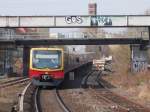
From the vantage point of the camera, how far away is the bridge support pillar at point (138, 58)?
167 ft

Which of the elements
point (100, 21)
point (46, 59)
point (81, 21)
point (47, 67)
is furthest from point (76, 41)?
point (47, 67)

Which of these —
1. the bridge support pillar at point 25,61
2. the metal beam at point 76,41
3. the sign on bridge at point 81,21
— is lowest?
the bridge support pillar at point 25,61

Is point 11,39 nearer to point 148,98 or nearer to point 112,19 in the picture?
point 112,19

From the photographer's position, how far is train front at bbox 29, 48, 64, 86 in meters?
30.6

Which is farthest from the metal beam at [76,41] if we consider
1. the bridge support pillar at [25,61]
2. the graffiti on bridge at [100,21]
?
the graffiti on bridge at [100,21]

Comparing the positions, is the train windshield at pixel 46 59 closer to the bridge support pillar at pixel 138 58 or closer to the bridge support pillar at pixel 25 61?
the bridge support pillar at pixel 138 58

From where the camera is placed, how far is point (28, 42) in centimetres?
5975

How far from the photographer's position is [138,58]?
177 feet

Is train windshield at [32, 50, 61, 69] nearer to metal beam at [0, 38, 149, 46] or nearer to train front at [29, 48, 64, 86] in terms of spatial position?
train front at [29, 48, 64, 86]

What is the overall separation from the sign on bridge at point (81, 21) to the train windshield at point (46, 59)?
14.9 metres

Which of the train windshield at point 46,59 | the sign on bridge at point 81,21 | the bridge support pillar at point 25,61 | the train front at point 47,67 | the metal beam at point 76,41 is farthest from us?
the bridge support pillar at point 25,61

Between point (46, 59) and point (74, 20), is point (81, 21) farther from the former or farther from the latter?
point (46, 59)

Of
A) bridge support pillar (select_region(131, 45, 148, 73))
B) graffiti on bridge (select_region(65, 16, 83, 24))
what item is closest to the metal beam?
bridge support pillar (select_region(131, 45, 148, 73))

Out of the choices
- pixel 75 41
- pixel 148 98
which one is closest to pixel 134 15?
pixel 75 41
